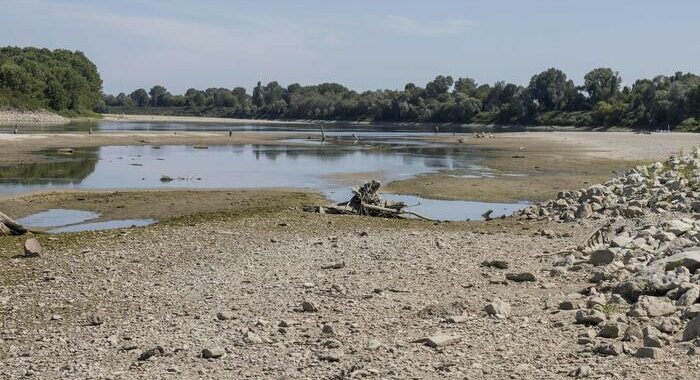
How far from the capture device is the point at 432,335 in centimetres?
1059

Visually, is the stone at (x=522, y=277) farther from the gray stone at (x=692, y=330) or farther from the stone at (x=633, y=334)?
the gray stone at (x=692, y=330)

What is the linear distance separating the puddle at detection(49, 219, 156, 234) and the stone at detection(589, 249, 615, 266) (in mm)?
14712

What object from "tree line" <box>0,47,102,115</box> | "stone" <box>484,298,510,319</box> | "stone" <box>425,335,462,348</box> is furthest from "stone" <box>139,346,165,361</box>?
"tree line" <box>0,47,102,115</box>

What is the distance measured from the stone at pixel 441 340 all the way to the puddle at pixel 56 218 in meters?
17.9

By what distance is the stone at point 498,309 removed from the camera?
458 inches

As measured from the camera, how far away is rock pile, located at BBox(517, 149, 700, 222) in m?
22.1

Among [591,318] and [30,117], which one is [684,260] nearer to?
[591,318]

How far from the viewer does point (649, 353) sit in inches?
368

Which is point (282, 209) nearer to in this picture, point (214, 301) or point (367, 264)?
point (367, 264)

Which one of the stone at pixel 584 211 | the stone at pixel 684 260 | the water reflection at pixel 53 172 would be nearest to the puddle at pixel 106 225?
the water reflection at pixel 53 172

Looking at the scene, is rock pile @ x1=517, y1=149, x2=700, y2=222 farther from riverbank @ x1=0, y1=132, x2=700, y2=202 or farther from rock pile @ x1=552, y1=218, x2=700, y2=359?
riverbank @ x1=0, y1=132, x2=700, y2=202

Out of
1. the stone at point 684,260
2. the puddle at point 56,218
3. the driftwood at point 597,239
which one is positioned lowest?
the puddle at point 56,218

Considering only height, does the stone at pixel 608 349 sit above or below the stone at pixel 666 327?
below

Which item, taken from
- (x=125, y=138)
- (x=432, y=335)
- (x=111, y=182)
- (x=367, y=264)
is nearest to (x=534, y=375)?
(x=432, y=335)
